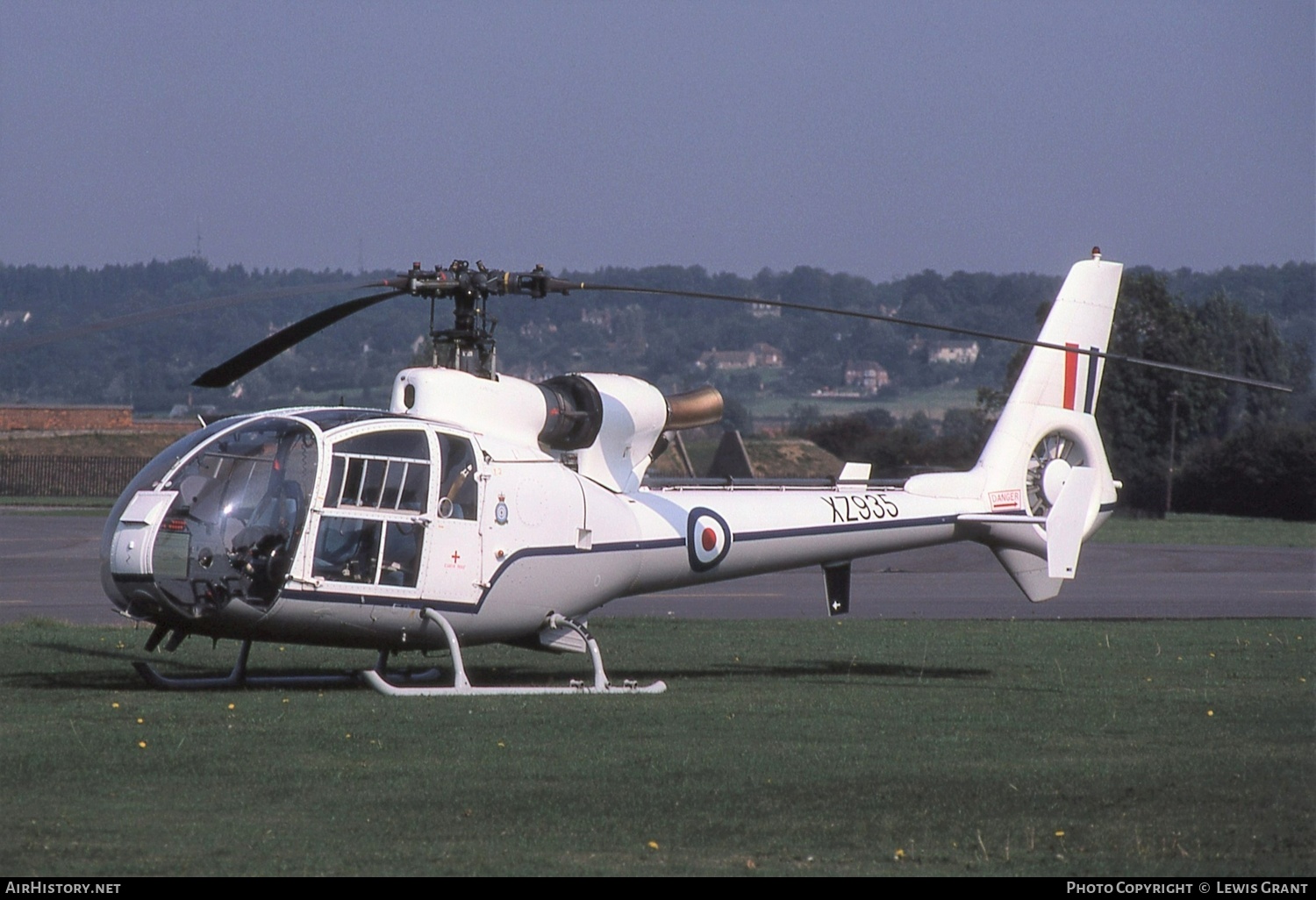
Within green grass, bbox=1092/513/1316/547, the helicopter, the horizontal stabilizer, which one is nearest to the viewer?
the helicopter

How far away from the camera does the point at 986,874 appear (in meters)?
7.02

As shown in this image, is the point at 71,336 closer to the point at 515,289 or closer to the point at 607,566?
the point at 515,289

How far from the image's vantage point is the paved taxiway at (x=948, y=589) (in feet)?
74.3

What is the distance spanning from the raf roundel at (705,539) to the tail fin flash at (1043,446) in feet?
7.44

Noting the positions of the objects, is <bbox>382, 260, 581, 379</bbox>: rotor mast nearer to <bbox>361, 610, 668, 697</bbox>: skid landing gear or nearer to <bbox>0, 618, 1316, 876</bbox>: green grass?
<bbox>361, 610, 668, 697</bbox>: skid landing gear

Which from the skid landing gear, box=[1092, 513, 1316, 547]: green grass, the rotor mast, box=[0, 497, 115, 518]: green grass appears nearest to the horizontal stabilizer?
the skid landing gear

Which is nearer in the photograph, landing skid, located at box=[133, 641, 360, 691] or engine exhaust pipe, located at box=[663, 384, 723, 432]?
landing skid, located at box=[133, 641, 360, 691]

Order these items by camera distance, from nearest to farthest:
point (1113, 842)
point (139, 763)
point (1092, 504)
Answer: point (1113, 842), point (139, 763), point (1092, 504)

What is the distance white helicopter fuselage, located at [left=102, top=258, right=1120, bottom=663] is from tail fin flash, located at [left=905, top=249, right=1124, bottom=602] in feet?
0.07

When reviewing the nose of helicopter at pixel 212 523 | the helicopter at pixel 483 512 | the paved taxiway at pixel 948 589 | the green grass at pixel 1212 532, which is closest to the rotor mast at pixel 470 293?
the helicopter at pixel 483 512

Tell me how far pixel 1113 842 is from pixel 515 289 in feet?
22.0

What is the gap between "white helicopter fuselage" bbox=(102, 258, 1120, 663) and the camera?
1206 centimetres

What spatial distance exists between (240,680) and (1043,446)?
27.0 ft
